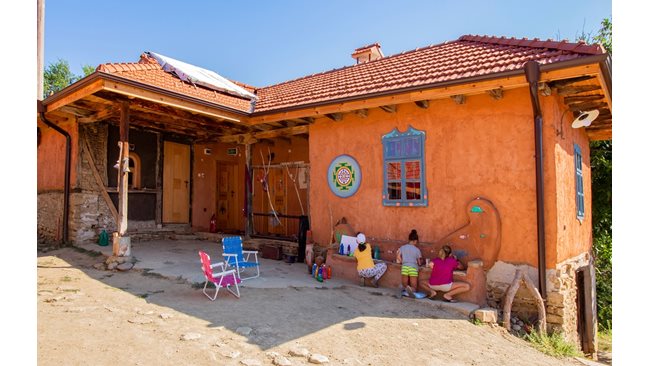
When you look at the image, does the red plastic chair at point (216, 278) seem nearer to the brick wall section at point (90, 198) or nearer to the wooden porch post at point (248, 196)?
the wooden porch post at point (248, 196)

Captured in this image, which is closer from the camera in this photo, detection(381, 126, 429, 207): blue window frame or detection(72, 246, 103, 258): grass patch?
detection(381, 126, 429, 207): blue window frame

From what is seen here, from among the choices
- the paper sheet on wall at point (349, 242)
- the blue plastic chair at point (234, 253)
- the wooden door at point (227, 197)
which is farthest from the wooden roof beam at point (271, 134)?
the blue plastic chair at point (234, 253)

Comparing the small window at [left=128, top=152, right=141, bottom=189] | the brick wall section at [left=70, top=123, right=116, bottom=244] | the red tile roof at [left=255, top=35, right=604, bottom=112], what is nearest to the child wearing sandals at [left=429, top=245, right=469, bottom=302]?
the red tile roof at [left=255, top=35, right=604, bottom=112]

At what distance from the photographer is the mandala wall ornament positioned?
7.63 m

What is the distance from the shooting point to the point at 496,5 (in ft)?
19.1

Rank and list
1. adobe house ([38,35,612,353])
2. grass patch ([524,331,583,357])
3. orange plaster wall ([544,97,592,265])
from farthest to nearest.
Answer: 1. adobe house ([38,35,612,353])
2. orange plaster wall ([544,97,592,265])
3. grass patch ([524,331,583,357])

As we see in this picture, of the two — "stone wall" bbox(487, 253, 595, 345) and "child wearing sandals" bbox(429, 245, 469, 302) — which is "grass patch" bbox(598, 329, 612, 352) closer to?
"stone wall" bbox(487, 253, 595, 345)

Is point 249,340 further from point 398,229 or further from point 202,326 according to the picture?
point 398,229

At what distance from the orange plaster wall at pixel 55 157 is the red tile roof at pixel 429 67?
457 cm

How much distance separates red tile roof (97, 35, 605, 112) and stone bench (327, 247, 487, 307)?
2942 millimetres

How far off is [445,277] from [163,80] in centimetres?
679

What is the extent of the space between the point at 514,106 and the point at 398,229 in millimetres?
2838
